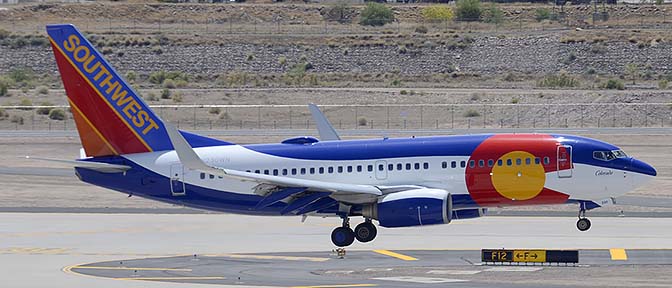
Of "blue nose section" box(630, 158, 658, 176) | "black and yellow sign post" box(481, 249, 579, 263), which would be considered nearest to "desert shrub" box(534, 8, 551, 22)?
"blue nose section" box(630, 158, 658, 176)

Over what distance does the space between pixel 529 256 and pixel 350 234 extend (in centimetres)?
673

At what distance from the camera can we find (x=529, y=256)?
42.3m

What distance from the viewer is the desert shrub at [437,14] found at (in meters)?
191

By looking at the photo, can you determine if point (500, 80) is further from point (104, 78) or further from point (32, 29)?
point (104, 78)

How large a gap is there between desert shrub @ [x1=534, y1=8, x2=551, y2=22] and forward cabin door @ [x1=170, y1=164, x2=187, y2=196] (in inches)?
5606

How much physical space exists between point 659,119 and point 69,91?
6635 cm

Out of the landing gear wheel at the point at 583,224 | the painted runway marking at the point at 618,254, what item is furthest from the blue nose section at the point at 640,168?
the painted runway marking at the point at 618,254

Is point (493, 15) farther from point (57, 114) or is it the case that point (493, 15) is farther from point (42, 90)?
point (57, 114)

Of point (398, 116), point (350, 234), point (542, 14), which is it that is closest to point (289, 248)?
point (350, 234)

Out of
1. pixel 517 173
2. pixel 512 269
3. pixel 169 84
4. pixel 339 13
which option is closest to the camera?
pixel 512 269

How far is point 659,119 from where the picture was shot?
341 feet

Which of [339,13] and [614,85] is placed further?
[339,13]

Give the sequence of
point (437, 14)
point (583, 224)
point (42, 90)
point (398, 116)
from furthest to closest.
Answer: point (437, 14)
point (42, 90)
point (398, 116)
point (583, 224)

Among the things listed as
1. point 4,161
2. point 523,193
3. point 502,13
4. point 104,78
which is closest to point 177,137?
point 104,78
